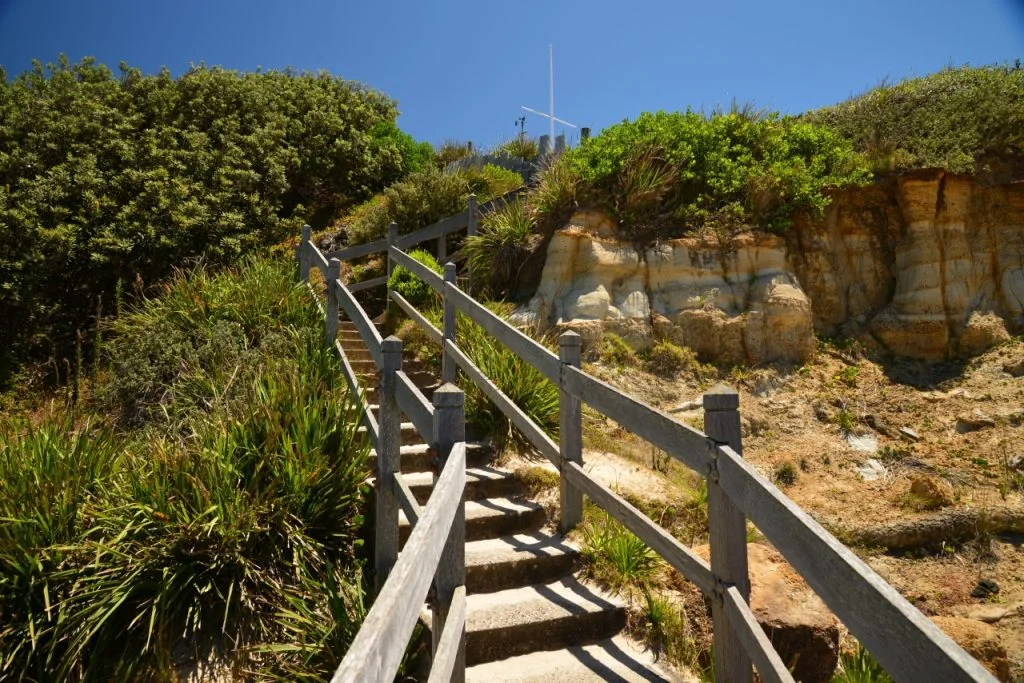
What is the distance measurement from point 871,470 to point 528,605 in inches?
238

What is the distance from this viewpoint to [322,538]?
465 centimetres

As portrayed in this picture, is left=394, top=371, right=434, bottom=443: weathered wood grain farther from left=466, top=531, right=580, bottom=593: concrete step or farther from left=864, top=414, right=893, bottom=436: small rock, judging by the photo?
left=864, top=414, right=893, bottom=436: small rock

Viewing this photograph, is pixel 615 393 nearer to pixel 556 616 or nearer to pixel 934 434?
pixel 556 616

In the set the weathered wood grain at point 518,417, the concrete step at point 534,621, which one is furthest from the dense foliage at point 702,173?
the concrete step at point 534,621

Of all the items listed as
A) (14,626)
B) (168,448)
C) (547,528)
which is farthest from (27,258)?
(547,528)

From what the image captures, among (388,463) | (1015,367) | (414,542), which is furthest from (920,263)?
(414,542)

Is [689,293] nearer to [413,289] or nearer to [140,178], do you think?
[413,289]

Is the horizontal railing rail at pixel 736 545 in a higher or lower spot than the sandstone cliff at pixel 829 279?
lower

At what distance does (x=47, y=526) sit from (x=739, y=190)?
30.3 feet

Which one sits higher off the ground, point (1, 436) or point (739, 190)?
point (739, 190)

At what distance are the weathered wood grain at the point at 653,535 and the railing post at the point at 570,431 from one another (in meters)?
0.14

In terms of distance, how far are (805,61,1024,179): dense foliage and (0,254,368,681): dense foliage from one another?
940 centimetres

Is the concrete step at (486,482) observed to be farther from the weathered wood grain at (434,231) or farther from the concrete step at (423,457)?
the weathered wood grain at (434,231)

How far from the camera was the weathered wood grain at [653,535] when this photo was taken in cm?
320
